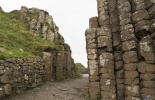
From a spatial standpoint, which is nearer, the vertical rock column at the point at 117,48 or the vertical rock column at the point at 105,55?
the vertical rock column at the point at 117,48

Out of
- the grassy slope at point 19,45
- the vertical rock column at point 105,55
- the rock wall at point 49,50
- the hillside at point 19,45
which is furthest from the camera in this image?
the rock wall at point 49,50

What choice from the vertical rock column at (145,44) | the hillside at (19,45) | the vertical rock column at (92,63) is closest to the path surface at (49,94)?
the vertical rock column at (92,63)

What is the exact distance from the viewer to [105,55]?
20.2m

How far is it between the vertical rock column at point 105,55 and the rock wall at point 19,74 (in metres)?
8.49

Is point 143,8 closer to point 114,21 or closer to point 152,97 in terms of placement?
point 114,21

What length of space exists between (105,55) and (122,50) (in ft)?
6.31

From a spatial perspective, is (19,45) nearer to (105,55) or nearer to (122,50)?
(105,55)

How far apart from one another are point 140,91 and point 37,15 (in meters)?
34.0

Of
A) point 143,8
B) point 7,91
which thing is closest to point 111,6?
point 143,8

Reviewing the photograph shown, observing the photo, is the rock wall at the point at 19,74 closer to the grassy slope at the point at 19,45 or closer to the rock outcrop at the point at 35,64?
the rock outcrop at the point at 35,64

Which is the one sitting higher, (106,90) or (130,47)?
(130,47)

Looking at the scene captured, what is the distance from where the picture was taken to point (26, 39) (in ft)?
108

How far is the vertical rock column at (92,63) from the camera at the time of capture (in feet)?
66.4

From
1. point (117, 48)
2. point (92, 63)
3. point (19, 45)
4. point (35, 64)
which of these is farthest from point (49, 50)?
point (117, 48)
